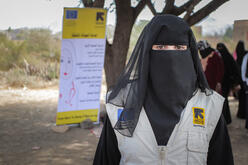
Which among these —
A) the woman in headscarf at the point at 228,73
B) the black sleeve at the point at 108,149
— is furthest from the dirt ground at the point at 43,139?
the black sleeve at the point at 108,149

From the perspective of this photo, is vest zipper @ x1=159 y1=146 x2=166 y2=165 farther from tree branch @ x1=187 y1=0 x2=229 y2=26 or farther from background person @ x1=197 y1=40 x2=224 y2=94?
background person @ x1=197 y1=40 x2=224 y2=94

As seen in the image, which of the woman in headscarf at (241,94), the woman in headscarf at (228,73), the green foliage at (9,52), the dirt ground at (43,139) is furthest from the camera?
the green foliage at (9,52)

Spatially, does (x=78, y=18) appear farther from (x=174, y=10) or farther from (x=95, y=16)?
(x=174, y=10)

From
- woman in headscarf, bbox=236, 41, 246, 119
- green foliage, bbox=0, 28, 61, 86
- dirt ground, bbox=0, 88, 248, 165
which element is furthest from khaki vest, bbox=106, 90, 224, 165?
green foliage, bbox=0, 28, 61, 86

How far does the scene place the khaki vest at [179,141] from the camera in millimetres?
1654

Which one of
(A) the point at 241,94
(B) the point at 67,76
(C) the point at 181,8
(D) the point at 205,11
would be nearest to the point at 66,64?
(B) the point at 67,76

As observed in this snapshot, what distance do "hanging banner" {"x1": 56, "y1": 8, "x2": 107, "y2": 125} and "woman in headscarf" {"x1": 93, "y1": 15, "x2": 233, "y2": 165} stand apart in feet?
11.9

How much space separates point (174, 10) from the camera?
18.4 ft

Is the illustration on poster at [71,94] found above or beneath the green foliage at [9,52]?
beneath

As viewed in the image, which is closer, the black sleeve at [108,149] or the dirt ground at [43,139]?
the black sleeve at [108,149]

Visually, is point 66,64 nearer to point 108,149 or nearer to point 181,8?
point 181,8

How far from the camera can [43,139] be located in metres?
5.26

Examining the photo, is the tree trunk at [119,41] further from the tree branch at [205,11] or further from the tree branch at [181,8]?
the tree branch at [205,11]

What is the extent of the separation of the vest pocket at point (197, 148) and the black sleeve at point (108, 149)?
428 mm
